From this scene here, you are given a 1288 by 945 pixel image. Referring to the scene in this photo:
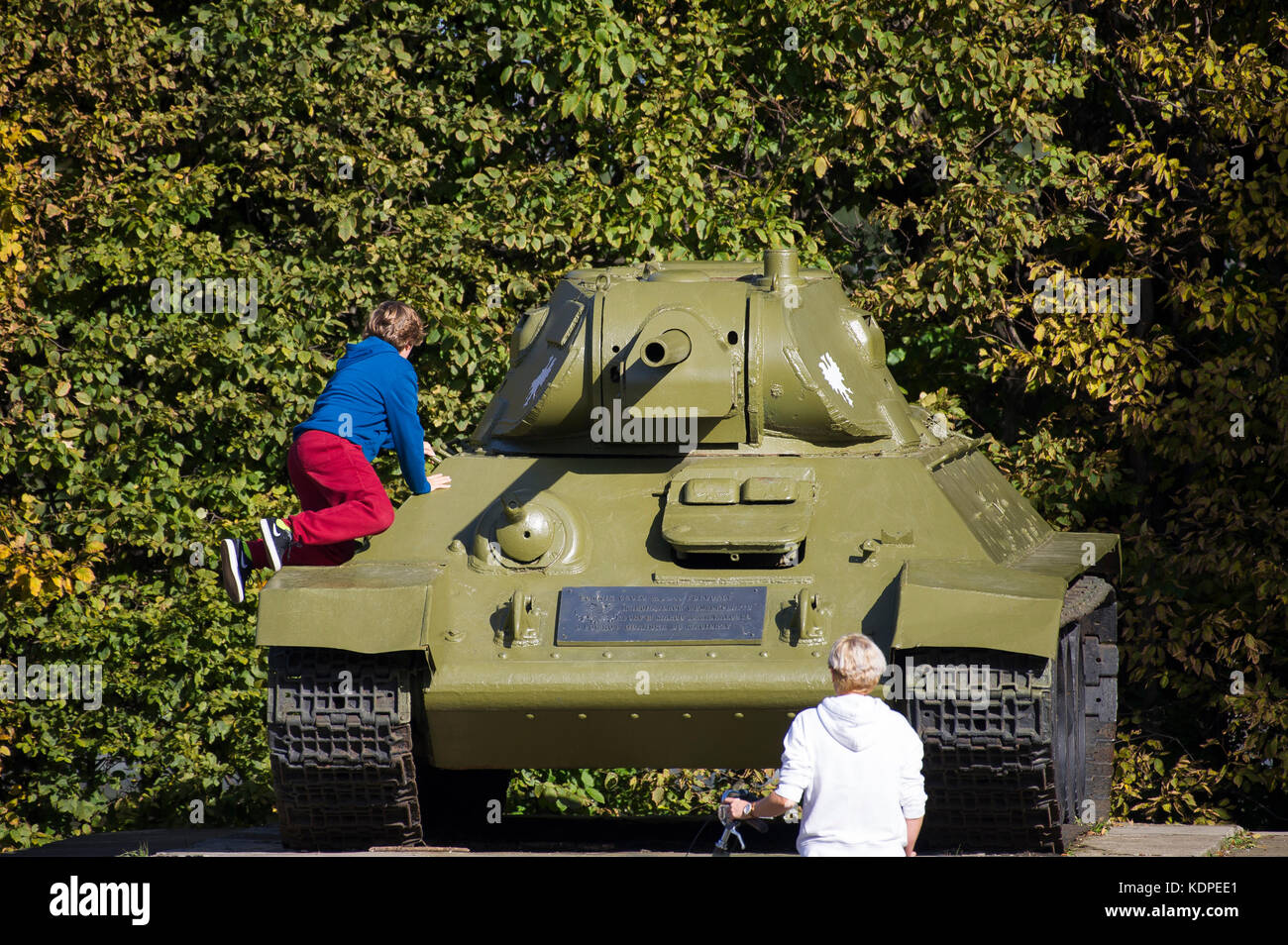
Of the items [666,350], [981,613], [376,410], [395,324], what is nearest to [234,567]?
[376,410]

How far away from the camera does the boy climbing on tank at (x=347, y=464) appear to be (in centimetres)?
843

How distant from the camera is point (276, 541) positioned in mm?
8430

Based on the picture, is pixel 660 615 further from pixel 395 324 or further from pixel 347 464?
pixel 395 324

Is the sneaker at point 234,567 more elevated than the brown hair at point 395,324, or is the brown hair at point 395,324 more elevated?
the brown hair at point 395,324

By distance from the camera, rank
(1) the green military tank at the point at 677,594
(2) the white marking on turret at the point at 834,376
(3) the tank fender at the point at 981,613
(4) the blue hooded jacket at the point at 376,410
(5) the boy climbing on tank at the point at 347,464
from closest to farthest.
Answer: (3) the tank fender at the point at 981,613 → (1) the green military tank at the point at 677,594 → (5) the boy climbing on tank at the point at 347,464 → (4) the blue hooded jacket at the point at 376,410 → (2) the white marking on turret at the point at 834,376

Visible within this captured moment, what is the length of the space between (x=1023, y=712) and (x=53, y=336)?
8474mm

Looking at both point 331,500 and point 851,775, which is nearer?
point 851,775

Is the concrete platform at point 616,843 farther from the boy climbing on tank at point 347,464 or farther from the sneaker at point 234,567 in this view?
the boy climbing on tank at point 347,464

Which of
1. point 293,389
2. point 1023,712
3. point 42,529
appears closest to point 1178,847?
point 1023,712

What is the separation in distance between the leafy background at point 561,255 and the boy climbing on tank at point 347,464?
14.2 ft

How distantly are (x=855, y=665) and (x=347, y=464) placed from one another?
12.0 feet

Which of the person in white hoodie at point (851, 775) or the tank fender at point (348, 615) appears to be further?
the tank fender at point (348, 615)

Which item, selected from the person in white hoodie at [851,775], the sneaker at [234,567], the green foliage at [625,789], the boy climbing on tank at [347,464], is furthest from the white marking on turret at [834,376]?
the green foliage at [625,789]

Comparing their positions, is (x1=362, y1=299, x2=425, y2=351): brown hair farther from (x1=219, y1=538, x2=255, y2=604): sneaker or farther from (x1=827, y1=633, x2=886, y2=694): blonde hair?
(x1=827, y1=633, x2=886, y2=694): blonde hair
